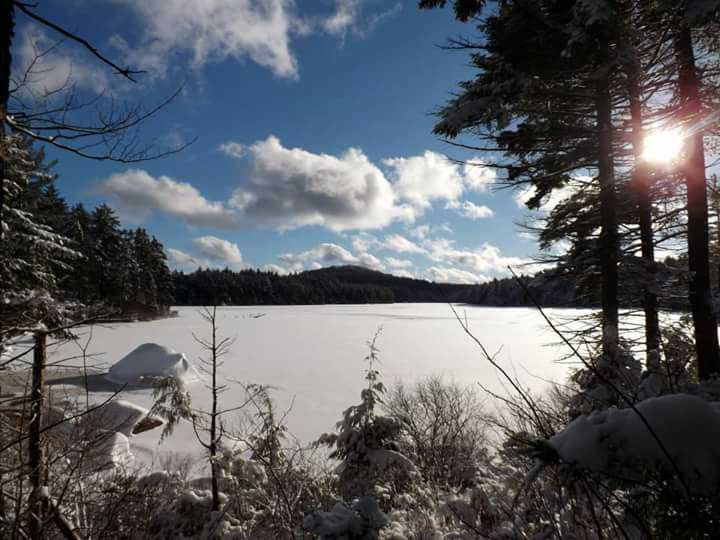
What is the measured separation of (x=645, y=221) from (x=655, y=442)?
7325mm

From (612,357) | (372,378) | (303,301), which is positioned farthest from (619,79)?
(303,301)

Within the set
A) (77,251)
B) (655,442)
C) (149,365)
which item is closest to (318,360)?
(149,365)

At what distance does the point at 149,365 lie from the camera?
1853 cm

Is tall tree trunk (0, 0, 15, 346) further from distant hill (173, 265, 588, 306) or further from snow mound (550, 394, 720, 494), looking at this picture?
distant hill (173, 265, 588, 306)

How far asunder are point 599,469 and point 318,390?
62.8ft

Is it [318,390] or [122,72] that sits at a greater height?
[122,72]

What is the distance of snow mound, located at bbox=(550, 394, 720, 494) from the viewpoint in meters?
1.23

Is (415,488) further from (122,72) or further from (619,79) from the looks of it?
(619,79)

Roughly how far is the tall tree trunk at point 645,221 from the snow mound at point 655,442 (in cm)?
592

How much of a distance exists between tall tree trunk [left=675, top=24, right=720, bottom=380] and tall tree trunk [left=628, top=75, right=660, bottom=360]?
724 millimetres

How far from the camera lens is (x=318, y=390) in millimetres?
19125

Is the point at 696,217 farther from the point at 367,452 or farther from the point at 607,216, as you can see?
the point at 367,452

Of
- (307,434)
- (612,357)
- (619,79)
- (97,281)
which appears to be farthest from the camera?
(97,281)

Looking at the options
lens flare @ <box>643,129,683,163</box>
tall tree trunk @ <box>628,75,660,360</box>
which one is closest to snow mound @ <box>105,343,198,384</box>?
tall tree trunk @ <box>628,75,660,360</box>
